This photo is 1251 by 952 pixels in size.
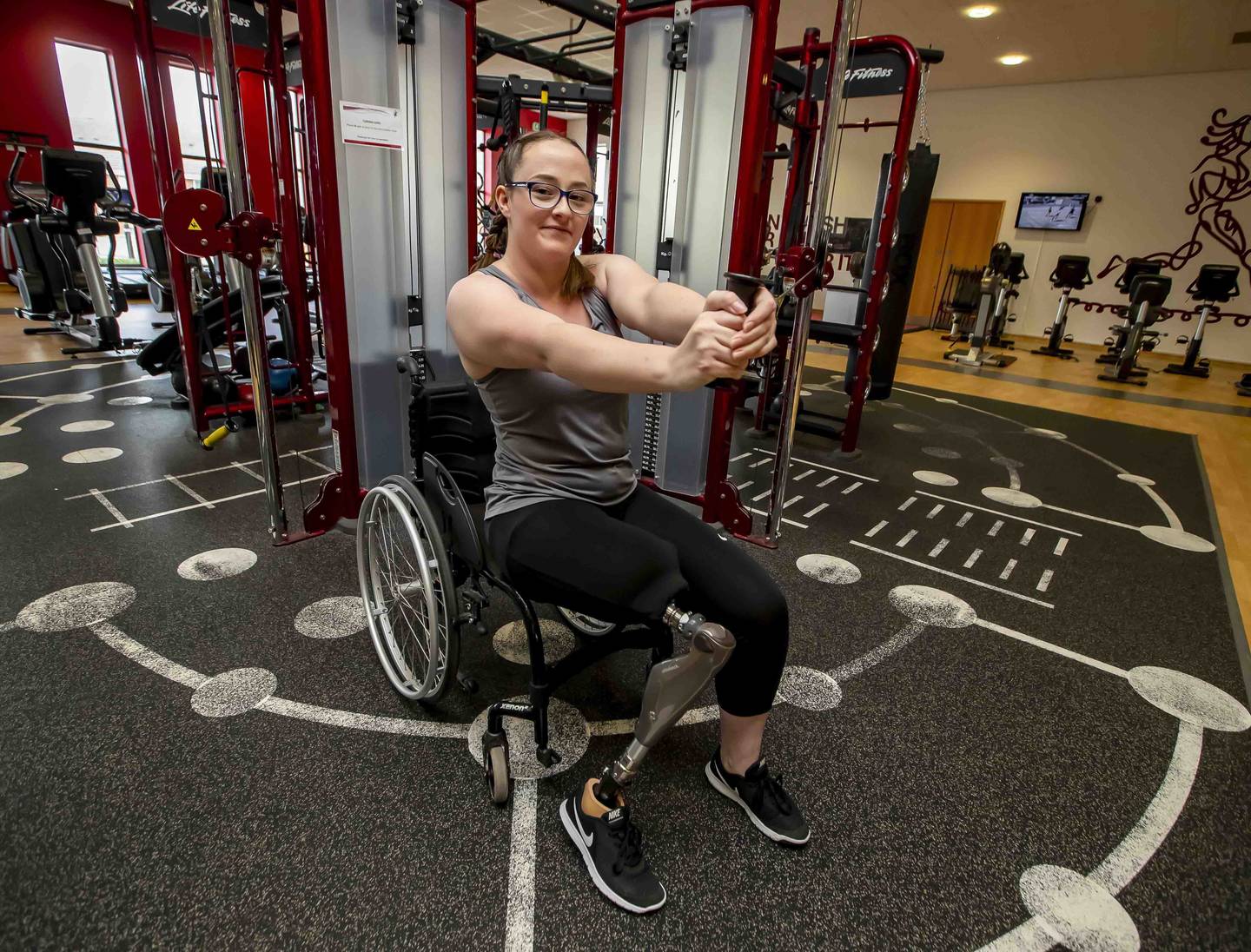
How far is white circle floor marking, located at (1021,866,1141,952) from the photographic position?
1.19 m

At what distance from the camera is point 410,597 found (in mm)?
2057

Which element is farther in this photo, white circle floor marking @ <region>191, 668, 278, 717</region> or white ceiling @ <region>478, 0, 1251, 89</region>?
white ceiling @ <region>478, 0, 1251, 89</region>

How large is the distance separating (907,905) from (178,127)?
454 inches

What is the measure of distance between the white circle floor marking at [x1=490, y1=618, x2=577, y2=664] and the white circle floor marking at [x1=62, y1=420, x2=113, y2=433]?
301cm

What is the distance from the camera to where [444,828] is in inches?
52.5

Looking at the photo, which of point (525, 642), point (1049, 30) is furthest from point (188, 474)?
point (1049, 30)

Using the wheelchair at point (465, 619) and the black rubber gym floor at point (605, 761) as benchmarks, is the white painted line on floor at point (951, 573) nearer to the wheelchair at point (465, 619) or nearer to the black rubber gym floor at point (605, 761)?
the black rubber gym floor at point (605, 761)

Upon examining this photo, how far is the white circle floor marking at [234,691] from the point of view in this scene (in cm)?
162

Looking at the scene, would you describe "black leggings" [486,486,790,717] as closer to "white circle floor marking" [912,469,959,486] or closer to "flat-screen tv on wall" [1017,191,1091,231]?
"white circle floor marking" [912,469,959,486]

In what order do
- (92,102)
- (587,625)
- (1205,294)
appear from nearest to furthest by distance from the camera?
(587,625) < (1205,294) < (92,102)

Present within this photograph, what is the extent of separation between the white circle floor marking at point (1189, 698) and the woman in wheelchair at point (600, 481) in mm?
1226

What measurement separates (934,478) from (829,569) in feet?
4.80

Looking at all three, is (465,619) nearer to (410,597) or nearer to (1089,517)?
(410,597)

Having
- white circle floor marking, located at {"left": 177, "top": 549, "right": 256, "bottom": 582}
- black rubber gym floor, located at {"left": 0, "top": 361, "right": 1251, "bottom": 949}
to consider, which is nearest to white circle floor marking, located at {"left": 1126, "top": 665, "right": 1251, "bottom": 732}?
black rubber gym floor, located at {"left": 0, "top": 361, "right": 1251, "bottom": 949}
